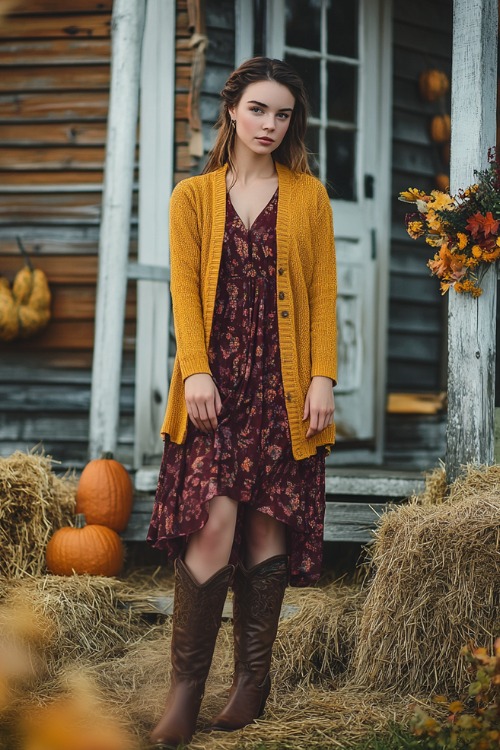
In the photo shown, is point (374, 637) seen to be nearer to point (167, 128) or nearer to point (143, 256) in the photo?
point (143, 256)

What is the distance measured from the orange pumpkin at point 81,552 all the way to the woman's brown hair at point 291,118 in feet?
5.70

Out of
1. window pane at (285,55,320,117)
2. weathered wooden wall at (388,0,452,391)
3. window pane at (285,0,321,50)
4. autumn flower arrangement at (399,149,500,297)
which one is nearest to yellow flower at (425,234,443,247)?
autumn flower arrangement at (399,149,500,297)

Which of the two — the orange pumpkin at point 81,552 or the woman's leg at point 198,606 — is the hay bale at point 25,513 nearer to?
the orange pumpkin at point 81,552

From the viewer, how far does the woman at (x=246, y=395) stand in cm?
268

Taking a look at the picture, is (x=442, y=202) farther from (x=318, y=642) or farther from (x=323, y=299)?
(x=318, y=642)

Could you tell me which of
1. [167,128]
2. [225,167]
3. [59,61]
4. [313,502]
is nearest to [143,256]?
[167,128]

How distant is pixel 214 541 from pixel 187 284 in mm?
705

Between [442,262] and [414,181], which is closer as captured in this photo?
[442,262]

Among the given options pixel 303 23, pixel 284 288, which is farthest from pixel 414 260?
pixel 284 288

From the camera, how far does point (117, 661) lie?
348cm

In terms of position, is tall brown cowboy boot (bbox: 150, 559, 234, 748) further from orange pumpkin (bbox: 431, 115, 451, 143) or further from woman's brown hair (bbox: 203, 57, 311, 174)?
orange pumpkin (bbox: 431, 115, 451, 143)

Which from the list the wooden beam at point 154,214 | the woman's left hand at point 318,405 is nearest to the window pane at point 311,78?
the wooden beam at point 154,214

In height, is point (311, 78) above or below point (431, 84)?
below

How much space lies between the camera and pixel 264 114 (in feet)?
8.95
